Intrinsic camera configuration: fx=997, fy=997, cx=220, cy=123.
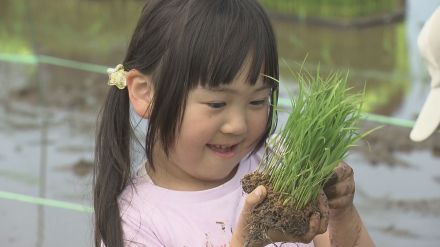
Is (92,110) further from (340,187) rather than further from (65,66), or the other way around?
(340,187)

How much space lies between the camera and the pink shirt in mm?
2299

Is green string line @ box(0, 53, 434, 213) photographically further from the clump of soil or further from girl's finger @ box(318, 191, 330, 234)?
the clump of soil

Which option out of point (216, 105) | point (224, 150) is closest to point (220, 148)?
point (224, 150)

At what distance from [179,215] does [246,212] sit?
1.01 feet

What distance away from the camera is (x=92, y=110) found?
6219 millimetres

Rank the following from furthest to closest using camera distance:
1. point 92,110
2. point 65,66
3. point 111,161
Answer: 1. point 65,66
2. point 92,110
3. point 111,161

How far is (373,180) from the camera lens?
5.10m

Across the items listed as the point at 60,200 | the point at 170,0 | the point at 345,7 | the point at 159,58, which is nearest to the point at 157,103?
Result: the point at 159,58

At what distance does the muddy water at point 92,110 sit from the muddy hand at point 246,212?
817 mm

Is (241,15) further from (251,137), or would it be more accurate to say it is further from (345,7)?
(345,7)

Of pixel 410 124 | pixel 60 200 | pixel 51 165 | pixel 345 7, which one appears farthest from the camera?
pixel 345 7

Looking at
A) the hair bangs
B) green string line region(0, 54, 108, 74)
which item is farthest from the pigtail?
green string line region(0, 54, 108, 74)

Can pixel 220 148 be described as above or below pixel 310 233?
above

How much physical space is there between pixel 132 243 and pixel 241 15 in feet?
1.91
